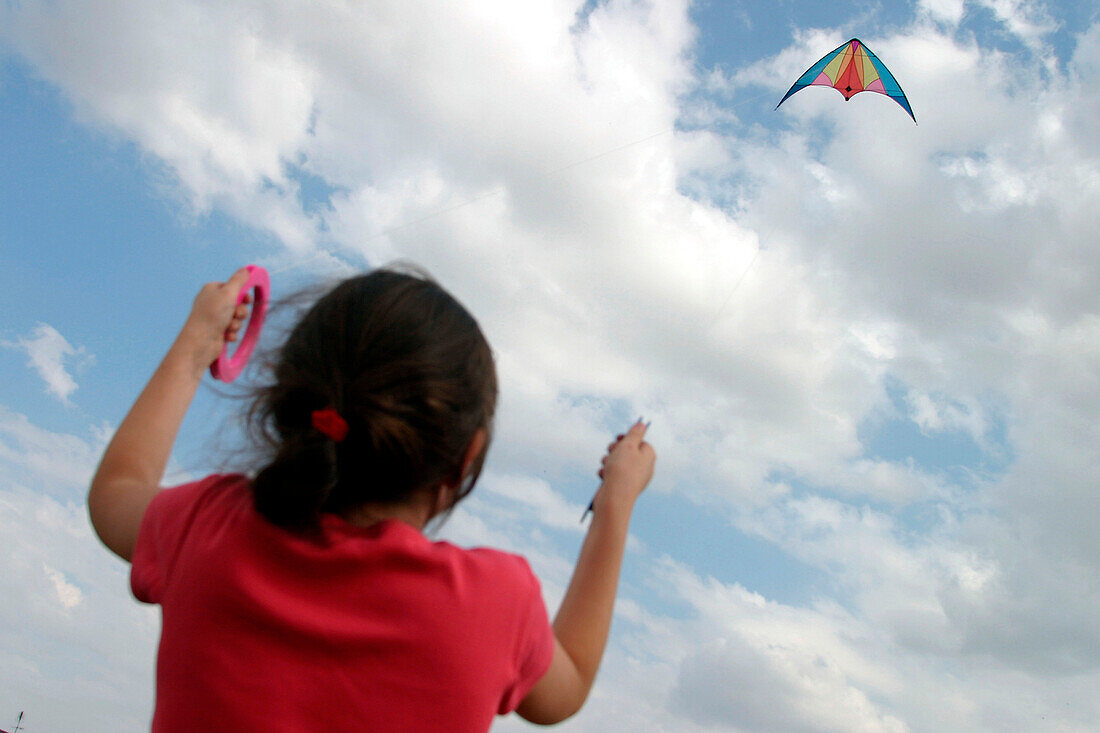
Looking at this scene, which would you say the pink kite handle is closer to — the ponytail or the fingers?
the fingers

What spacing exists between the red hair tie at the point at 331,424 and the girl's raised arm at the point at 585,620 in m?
0.62

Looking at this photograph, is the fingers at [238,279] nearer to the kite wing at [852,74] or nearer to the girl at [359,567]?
the girl at [359,567]

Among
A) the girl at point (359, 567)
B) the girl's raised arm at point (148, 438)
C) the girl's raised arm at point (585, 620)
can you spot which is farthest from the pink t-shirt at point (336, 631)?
the girl's raised arm at point (148, 438)

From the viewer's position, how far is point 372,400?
1.61 metres

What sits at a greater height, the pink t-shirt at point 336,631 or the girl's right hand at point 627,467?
the girl's right hand at point 627,467

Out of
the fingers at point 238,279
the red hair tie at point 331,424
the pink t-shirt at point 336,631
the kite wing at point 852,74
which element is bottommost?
the pink t-shirt at point 336,631

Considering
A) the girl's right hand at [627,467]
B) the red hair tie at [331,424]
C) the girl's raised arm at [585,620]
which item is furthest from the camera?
the girl's right hand at [627,467]

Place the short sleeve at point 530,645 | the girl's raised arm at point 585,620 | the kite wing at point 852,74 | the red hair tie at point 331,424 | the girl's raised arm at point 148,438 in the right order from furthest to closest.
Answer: the kite wing at point 852,74 < the girl's raised arm at point 148,438 < the girl's raised arm at point 585,620 < the short sleeve at point 530,645 < the red hair tie at point 331,424

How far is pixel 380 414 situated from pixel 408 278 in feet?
1.22

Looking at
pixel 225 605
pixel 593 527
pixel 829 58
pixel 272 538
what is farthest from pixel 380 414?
pixel 829 58

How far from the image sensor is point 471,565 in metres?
1.67

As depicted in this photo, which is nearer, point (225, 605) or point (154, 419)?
point (225, 605)

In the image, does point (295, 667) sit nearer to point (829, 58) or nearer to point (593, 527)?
point (593, 527)

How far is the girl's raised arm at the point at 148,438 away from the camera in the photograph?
191cm
